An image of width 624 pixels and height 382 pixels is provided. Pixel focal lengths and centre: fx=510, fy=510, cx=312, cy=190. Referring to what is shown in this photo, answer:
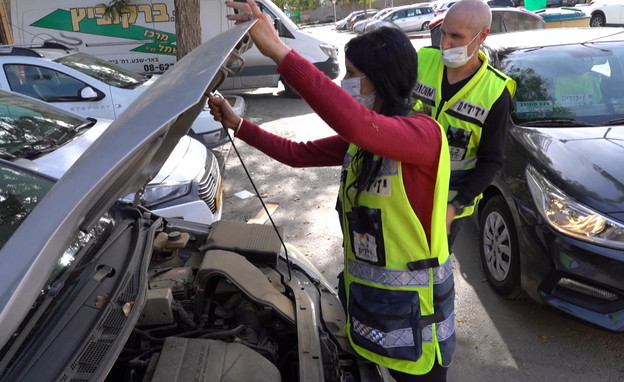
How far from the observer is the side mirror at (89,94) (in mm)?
6238

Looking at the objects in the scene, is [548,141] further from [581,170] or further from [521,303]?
[521,303]

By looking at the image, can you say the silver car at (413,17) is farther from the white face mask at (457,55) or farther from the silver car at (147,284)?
the silver car at (147,284)

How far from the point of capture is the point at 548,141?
349cm

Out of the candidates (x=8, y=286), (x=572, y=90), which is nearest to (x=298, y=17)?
(x=572, y=90)

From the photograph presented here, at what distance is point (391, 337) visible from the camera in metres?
1.74

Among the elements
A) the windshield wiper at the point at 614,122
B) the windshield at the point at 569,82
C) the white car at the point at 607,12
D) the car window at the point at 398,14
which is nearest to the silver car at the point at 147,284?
the windshield at the point at 569,82

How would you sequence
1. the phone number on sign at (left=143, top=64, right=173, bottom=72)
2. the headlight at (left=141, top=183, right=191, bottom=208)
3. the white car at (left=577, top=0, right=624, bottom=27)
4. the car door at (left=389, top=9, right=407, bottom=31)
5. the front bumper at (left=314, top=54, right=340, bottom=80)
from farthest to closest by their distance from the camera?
the car door at (left=389, top=9, right=407, bottom=31)
the white car at (left=577, top=0, right=624, bottom=27)
the phone number on sign at (left=143, top=64, right=173, bottom=72)
the front bumper at (left=314, top=54, right=340, bottom=80)
the headlight at (left=141, top=183, right=191, bottom=208)

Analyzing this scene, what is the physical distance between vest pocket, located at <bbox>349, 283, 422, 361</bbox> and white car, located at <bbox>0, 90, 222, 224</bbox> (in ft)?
7.81

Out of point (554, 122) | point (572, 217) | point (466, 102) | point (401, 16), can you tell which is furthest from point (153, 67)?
point (401, 16)

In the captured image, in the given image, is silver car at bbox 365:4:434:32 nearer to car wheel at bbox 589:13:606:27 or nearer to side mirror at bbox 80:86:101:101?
car wheel at bbox 589:13:606:27

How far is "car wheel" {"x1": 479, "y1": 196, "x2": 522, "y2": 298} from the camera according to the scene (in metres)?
3.47

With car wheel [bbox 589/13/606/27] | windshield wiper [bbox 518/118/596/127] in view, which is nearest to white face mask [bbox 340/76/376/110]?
windshield wiper [bbox 518/118/596/127]

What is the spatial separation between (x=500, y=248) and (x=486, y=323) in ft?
1.79

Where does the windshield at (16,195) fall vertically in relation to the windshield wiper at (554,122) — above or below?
above
